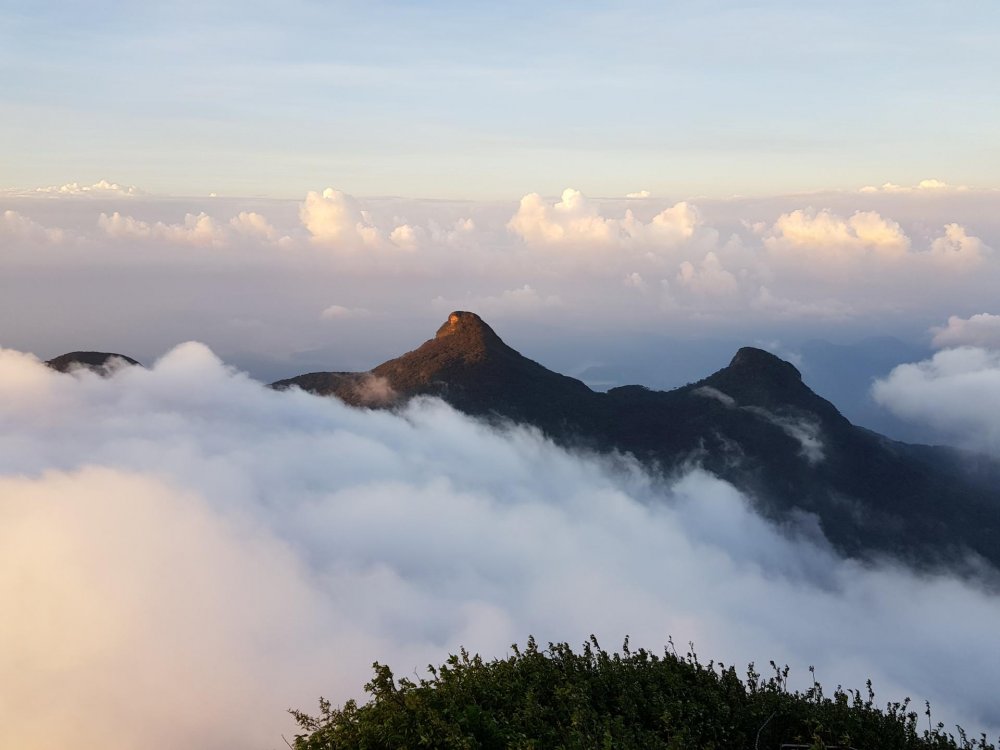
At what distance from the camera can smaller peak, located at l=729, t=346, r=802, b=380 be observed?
148 metres

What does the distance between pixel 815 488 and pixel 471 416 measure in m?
54.8

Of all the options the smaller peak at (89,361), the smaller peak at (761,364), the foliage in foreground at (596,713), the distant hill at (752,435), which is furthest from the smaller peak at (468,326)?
the foliage in foreground at (596,713)

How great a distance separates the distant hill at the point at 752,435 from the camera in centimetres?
12638

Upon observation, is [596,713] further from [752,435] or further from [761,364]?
[761,364]

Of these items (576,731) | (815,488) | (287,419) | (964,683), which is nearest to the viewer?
(576,731)

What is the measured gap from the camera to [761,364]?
149 meters

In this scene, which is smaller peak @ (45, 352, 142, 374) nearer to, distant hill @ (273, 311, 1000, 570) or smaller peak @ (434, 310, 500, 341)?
distant hill @ (273, 311, 1000, 570)

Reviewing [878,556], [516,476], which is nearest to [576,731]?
[878,556]

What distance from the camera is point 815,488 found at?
432 ft

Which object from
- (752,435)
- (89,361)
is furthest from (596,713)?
(89,361)

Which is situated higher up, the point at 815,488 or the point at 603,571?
the point at 815,488

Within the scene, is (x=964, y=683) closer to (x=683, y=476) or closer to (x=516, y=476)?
(x=683, y=476)

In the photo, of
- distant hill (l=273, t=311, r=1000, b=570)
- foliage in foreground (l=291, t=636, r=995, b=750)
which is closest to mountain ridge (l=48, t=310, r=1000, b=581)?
distant hill (l=273, t=311, r=1000, b=570)

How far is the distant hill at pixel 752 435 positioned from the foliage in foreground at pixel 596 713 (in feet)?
374
